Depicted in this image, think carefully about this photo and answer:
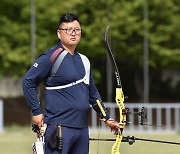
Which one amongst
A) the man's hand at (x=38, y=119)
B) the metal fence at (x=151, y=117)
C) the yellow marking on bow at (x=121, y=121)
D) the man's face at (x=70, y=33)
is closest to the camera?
the man's hand at (x=38, y=119)

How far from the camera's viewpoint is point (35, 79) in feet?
19.8

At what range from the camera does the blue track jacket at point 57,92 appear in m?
6.00

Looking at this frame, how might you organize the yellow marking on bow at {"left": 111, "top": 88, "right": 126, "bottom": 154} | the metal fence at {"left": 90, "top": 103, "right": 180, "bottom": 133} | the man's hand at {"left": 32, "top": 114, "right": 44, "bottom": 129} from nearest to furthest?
the man's hand at {"left": 32, "top": 114, "right": 44, "bottom": 129} < the yellow marking on bow at {"left": 111, "top": 88, "right": 126, "bottom": 154} < the metal fence at {"left": 90, "top": 103, "right": 180, "bottom": 133}

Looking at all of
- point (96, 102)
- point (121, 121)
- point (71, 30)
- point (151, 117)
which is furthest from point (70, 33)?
point (151, 117)

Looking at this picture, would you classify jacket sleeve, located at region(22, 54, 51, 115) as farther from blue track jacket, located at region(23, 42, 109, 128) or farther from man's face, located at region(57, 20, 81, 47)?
man's face, located at region(57, 20, 81, 47)

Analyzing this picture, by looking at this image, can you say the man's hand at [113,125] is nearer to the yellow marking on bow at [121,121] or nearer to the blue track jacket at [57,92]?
Answer: the yellow marking on bow at [121,121]

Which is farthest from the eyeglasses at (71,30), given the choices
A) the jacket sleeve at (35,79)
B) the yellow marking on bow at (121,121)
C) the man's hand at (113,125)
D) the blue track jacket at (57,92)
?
the man's hand at (113,125)

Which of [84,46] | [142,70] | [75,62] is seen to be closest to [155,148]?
[75,62]

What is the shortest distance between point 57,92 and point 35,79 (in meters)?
0.21

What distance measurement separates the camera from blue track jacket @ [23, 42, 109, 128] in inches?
236

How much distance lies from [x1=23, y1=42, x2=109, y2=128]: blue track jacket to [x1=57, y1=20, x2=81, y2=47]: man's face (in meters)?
0.09

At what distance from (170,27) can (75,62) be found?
1883 centimetres

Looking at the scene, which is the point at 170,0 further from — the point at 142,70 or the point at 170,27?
the point at 142,70

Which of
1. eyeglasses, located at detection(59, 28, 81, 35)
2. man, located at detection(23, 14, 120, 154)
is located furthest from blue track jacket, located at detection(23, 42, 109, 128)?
eyeglasses, located at detection(59, 28, 81, 35)
